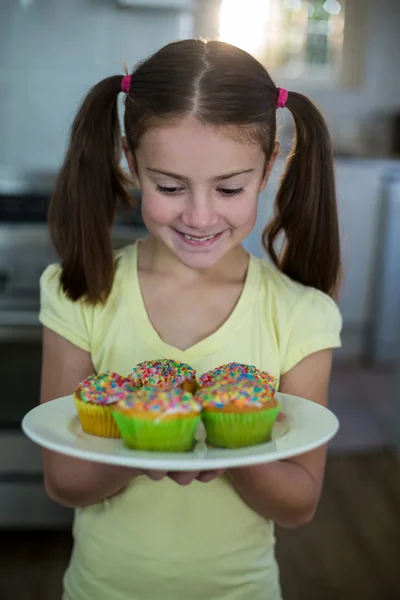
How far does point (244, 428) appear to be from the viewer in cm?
95

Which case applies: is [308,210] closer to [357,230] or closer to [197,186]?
[197,186]

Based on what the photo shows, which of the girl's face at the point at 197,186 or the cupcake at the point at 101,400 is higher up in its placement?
the girl's face at the point at 197,186

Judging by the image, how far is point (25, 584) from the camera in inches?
83.5

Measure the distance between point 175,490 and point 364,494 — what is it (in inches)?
67.7

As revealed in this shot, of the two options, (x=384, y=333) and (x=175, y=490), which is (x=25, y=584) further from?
(x=384, y=333)

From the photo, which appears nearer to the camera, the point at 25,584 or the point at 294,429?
the point at 294,429

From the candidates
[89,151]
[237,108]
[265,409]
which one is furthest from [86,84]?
[265,409]

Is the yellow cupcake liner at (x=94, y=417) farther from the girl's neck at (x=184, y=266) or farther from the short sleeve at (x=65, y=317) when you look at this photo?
the girl's neck at (x=184, y=266)

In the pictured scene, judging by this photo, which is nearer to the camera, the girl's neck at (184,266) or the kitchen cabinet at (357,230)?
the girl's neck at (184,266)

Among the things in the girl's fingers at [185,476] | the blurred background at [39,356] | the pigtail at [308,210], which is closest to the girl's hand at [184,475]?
the girl's fingers at [185,476]

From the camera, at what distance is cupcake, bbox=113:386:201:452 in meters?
0.92

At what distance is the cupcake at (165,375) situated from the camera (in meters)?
1.04

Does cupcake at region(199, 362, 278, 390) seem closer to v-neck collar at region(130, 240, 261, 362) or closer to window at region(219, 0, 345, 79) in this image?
v-neck collar at region(130, 240, 261, 362)

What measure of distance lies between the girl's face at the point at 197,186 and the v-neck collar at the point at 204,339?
150mm
